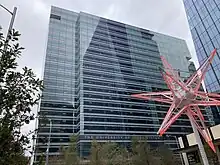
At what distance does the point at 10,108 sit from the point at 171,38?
4290 inches

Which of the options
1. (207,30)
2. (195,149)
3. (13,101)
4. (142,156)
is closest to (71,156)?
(142,156)

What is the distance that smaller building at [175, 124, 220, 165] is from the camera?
23.5 m

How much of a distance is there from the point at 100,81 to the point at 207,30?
39.7 metres

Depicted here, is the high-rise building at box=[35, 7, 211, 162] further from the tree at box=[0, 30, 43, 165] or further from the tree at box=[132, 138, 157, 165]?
the tree at box=[0, 30, 43, 165]

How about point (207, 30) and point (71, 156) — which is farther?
point (207, 30)

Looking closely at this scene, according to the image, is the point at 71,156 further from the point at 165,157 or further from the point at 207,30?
the point at 207,30

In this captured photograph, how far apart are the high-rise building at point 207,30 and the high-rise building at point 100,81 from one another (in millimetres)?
31856

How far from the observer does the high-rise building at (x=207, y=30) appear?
137 feet

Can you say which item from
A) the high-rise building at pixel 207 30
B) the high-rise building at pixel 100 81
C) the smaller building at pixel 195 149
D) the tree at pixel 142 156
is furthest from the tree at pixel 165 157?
the high-rise building at pixel 100 81

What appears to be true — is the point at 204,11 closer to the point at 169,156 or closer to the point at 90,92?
the point at 169,156

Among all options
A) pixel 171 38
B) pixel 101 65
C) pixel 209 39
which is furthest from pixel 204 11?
pixel 171 38

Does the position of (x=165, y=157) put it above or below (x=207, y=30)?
below

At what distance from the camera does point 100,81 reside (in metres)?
71.8

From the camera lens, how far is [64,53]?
75.2 m
